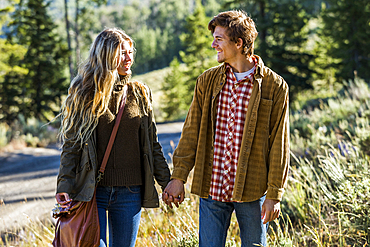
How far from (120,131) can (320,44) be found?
21.9m

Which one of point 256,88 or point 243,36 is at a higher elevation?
point 243,36

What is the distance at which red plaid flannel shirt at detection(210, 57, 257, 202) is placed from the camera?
214 cm

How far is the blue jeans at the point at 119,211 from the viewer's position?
2.31 m

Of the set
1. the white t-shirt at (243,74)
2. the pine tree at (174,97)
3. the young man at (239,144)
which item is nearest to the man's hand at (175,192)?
the young man at (239,144)

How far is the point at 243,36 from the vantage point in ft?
6.93

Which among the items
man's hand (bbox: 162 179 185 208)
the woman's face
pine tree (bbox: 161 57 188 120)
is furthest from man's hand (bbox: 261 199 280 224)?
pine tree (bbox: 161 57 188 120)

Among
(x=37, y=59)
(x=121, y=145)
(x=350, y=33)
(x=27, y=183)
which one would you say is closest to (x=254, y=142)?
(x=121, y=145)

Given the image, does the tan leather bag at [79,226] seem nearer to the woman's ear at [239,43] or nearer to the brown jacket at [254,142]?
the brown jacket at [254,142]

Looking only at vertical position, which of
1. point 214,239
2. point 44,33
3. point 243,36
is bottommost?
point 214,239

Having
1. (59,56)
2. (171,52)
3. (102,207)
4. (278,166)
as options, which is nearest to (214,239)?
(278,166)

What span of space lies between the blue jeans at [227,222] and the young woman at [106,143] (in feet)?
1.61

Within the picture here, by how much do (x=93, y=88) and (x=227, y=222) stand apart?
1.32 m

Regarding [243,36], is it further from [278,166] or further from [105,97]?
[105,97]

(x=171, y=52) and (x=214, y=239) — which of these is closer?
(x=214, y=239)
